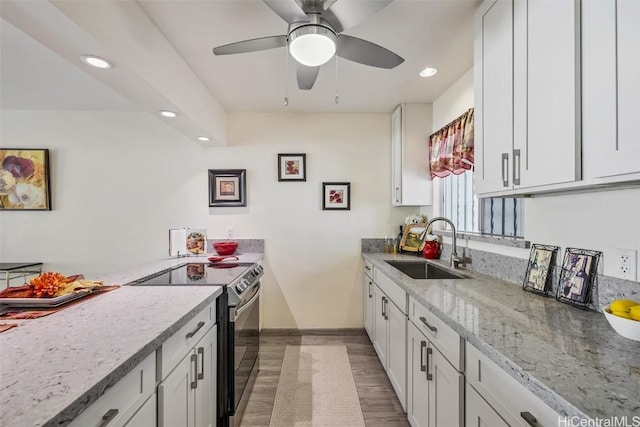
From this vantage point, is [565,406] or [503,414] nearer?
[565,406]

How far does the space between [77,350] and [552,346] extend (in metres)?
1.43

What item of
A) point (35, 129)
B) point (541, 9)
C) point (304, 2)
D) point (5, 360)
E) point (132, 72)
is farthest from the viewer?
point (35, 129)

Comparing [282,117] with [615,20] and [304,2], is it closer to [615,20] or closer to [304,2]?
[304,2]

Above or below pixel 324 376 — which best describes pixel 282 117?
above

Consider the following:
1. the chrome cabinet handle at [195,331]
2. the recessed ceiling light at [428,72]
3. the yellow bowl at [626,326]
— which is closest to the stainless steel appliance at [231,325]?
the chrome cabinet handle at [195,331]

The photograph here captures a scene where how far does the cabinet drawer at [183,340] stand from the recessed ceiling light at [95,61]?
4.41ft

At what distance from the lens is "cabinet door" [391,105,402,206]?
317 cm

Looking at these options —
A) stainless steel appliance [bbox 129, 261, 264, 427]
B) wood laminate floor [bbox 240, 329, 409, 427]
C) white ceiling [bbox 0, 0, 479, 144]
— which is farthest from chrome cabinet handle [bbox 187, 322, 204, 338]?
white ceiling [bbox 0, 0, 479, 144]

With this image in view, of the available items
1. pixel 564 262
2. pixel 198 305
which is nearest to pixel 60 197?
pixel 198 305

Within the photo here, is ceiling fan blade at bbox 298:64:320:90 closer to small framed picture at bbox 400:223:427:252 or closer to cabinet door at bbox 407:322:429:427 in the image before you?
cabinet door at bbox 407:322:429:427

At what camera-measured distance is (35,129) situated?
3.27m

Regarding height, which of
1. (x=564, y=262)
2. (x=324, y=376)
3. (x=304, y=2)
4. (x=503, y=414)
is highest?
(x=304, y=2)

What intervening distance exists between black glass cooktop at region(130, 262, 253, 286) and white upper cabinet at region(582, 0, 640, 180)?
6.00ft

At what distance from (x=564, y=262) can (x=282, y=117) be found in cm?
285
